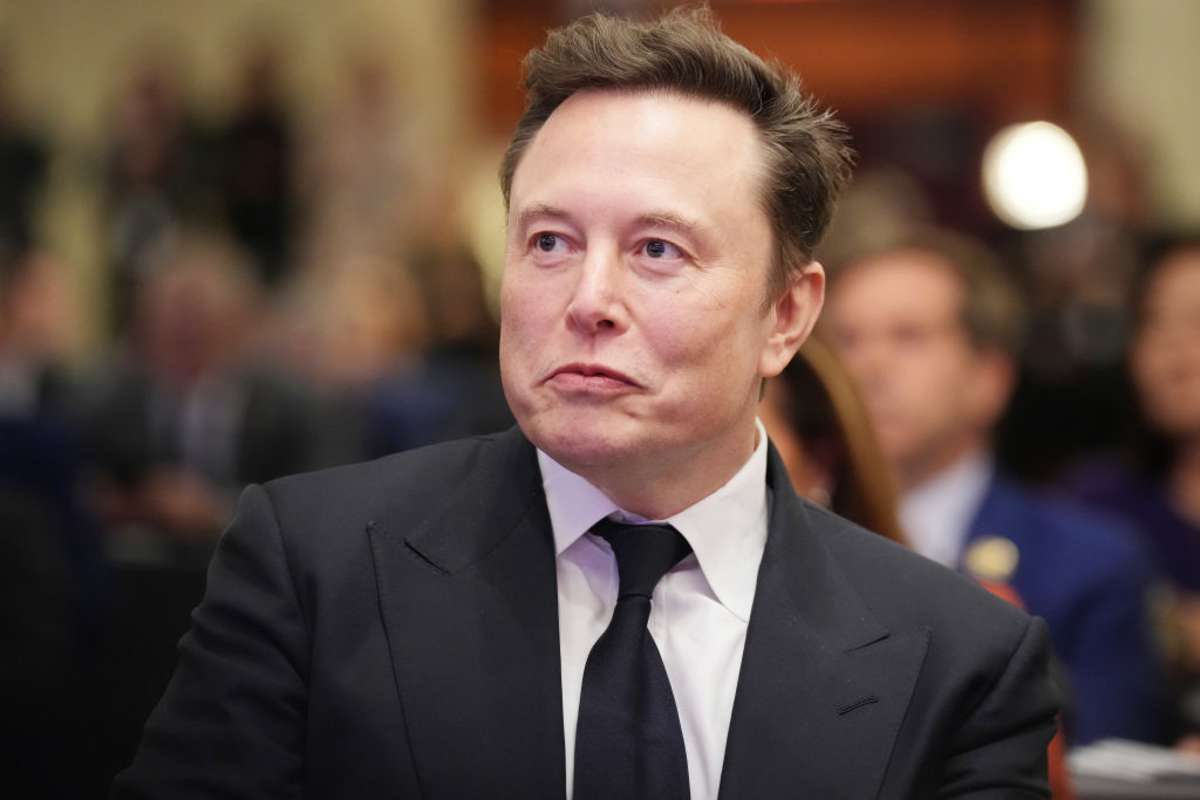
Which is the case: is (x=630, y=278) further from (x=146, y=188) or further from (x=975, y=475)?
(x=146, y=188)

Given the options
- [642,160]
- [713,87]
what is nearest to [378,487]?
[642,160]

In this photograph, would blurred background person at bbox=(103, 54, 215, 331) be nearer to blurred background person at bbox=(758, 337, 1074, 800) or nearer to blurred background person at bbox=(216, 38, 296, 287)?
blurred background person at bbox=(216, 38, 296, 287)

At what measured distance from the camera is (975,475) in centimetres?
462

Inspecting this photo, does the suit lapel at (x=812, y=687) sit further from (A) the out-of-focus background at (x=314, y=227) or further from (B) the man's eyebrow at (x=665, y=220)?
(A) the out-of-focus background at (x=314, y=227)

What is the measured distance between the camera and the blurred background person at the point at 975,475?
416 centimetres

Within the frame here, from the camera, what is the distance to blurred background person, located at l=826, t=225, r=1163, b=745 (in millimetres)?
4160

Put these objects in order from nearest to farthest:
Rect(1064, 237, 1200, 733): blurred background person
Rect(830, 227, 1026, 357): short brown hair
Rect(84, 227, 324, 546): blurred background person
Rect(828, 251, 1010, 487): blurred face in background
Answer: Rect(828, 251, 1010, 487): blurred face in background
Rect(830, 227, 1026, 357): short brown hair
Rect(1064, 237, 1200, 733): blurred background person
Rect(84, 227, 324, 546): blurred background person

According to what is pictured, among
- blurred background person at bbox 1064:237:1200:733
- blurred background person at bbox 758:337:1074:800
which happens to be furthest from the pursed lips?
blurred background person at bbox 1064:237:1200:733

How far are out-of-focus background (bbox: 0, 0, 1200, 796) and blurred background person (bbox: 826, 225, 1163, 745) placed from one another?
0.22m

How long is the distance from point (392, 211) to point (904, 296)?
899cm

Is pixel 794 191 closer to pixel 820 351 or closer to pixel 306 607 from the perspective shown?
pixel 306 607

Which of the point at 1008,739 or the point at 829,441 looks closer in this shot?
the point at 1008,739

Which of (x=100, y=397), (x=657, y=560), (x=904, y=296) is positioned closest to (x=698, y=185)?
(x=657, y=560)

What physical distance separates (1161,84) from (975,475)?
27.7 feet
